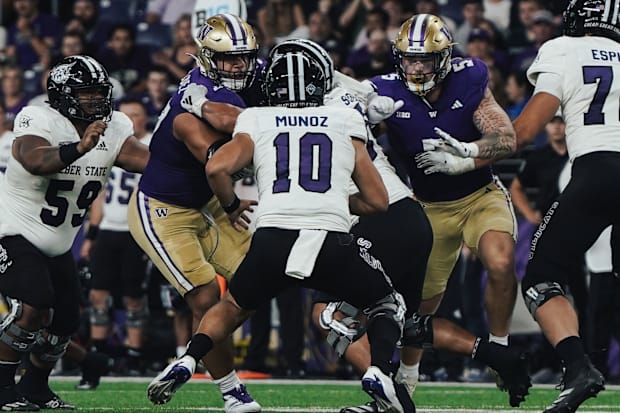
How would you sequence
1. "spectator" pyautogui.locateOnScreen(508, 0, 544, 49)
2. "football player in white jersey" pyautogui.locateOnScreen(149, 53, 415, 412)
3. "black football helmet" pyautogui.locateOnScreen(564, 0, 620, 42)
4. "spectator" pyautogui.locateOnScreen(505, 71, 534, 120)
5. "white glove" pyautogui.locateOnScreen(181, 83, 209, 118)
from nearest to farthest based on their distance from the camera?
"football player in white jersey" pyautogui.locateOnScreen(149, 53, 415, 412)
"black football helmet" pyautogui.locateOnScreen(564, 0, 620, 42)
"white glove" pyautogui.locateOnScreen(181, 83, 209, 118)
"spectator" pyautogui.locateOnScreen(505, 71, 534, 120)
"spectator" pyautogui.locateOnScreen(508, 0, 544, 49)

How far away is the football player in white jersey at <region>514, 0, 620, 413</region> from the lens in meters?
6.78

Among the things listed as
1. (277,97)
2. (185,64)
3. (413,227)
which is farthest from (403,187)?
(185,64)

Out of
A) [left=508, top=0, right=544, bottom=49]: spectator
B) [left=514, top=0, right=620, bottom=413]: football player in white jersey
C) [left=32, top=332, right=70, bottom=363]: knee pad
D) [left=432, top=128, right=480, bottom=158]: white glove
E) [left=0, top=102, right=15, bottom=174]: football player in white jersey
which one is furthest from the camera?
[left=508, top=0, right=544, bottom=49]: spectator

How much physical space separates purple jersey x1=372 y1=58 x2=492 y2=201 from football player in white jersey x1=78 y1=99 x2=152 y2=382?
4570 mm

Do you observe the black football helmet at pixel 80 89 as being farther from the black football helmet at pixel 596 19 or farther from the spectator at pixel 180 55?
the spectator at pixel 180 55

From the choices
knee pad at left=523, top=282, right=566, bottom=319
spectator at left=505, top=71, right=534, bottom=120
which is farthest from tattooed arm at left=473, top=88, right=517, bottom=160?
spectator at left=505, top=71, right=534, bottom=120

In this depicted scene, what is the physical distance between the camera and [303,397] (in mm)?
9508

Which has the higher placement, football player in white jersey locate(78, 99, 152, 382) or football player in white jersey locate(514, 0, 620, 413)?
football player in white jersey locate(514, 0, 620, 413)

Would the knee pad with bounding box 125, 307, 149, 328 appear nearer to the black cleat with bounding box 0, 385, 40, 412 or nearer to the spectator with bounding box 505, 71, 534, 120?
the spectator with bounding box 505, 71, 534, 120

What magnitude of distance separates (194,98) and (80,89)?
69cm

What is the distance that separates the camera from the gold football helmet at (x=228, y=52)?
797 cm

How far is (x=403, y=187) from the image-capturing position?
7.80 m

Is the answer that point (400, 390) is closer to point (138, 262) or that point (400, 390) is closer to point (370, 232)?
point (370, 232)

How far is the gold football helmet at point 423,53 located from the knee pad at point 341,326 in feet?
4.81
